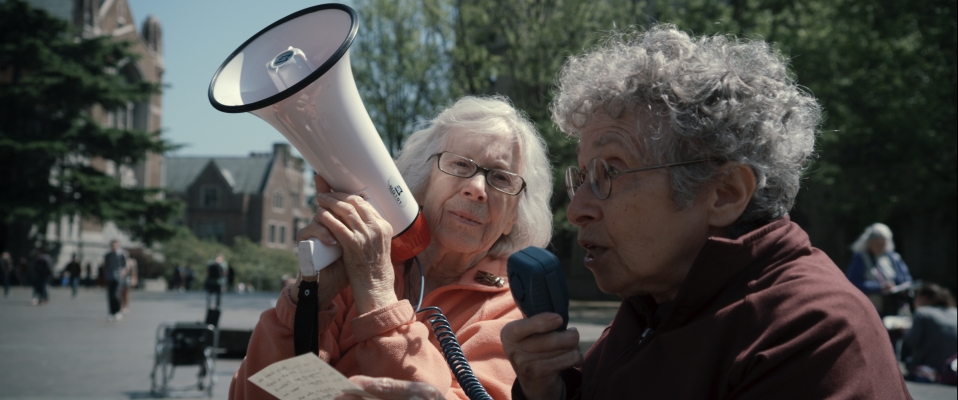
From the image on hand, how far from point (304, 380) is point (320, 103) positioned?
2.51 feet

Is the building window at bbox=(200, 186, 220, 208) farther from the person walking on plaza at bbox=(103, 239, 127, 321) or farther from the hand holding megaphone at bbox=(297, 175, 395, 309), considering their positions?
the hand holding megaphone at bbox=(297, 175, 395, 309)

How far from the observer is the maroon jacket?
1.37 meters

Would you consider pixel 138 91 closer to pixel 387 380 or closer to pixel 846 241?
pixel 846 241

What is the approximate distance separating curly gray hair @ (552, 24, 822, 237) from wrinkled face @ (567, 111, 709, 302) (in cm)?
3

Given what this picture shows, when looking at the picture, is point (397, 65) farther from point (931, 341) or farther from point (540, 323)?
point (540, 323)

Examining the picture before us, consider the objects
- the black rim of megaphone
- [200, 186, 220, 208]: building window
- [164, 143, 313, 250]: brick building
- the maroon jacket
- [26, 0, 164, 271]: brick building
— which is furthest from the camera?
[200, 186, 220, 208]: building window

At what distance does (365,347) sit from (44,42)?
143ft

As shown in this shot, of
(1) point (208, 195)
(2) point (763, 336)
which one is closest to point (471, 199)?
(2) point (763, 336)

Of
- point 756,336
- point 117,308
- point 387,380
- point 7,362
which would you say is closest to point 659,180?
point 756,336

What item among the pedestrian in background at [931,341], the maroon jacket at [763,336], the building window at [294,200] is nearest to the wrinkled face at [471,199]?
the maroon jacket at [763,336]

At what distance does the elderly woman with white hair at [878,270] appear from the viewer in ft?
28.9

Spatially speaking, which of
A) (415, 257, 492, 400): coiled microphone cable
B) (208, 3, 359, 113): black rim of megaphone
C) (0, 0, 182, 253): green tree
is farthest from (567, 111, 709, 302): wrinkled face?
(0, 0, 182, 253): green tree

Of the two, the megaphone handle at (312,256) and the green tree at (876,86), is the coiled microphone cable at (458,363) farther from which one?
the green tree at (876,86)

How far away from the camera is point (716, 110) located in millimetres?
1678
